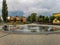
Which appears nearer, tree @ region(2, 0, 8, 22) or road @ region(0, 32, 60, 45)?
road @ region(0, 32, 60, 45)

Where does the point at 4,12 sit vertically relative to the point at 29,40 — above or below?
above

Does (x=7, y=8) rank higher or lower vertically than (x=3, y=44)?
higher

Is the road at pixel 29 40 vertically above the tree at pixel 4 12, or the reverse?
the tree at pixel 4 12

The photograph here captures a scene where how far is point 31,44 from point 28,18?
161 feet

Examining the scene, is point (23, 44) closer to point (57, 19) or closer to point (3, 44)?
point (3, 44)

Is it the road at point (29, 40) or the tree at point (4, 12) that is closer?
the road at point (29, 40)

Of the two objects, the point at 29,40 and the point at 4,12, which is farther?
the point at 4,12

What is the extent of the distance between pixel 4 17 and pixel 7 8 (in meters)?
3.74

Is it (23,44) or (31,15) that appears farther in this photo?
(31,15)

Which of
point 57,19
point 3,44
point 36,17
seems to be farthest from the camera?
point 36,17

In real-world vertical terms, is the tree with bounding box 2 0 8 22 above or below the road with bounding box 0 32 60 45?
above

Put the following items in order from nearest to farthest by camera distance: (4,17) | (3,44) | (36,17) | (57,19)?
(3,44)
(57,19)
(4,17)
(36,17)

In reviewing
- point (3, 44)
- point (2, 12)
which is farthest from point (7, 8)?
point (3, 44)

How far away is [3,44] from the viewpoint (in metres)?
9.95
